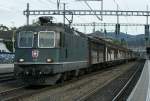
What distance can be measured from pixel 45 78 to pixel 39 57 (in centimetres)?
110

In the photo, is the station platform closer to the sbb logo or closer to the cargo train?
the cargo train

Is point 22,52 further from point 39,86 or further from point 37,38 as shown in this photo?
point 39,86

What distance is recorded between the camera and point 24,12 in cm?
5019

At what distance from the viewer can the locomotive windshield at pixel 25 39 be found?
68.6ft

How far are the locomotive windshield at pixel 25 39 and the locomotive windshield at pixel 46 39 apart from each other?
0.48 m

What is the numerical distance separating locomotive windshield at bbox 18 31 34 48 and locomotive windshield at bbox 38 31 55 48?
476mm

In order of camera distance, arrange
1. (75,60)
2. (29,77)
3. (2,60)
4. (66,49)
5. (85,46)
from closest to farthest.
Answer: (29,77)
(66,49)
(75,60)
(85,46)
(2,60)

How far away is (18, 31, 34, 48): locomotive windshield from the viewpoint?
20.9 meters

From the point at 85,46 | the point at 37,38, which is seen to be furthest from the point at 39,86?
the point at 85,46

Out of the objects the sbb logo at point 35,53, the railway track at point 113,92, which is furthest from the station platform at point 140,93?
the sbb logo at point 35,53

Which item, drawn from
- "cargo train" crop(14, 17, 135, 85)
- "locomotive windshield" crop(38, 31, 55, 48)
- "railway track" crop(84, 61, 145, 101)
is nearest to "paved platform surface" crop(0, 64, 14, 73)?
"railway track" crop(84, 61, 145, 101)

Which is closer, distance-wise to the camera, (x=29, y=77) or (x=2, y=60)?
(x=29, y=77)

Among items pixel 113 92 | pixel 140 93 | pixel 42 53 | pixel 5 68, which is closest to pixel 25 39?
pixel 42 53

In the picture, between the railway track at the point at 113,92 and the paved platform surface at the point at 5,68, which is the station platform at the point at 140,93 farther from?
the paved platform surface at the point at 5,68
